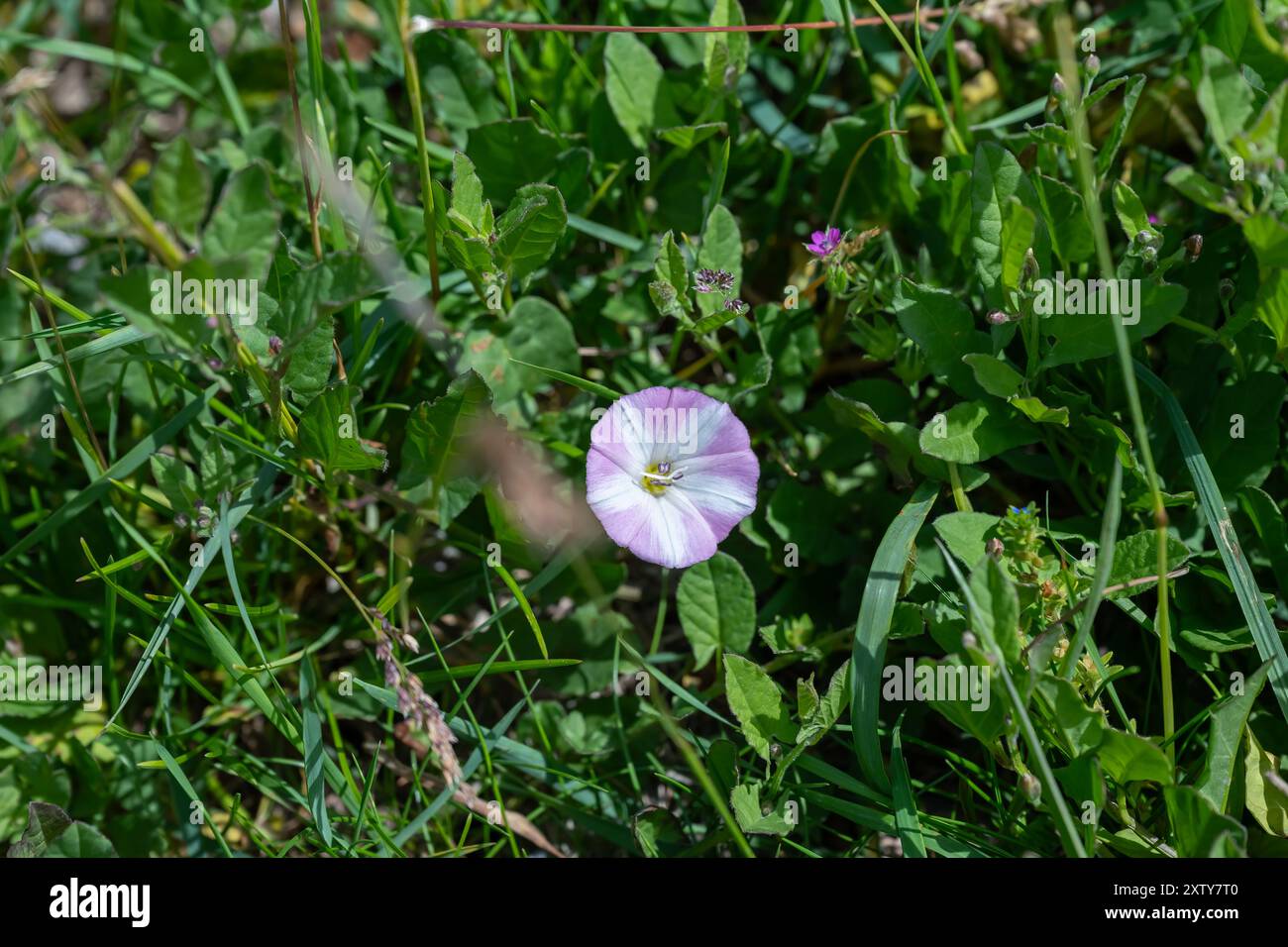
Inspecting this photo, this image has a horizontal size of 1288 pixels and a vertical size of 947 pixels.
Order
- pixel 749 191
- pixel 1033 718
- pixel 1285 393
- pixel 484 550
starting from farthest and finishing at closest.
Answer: pixel 749 191 → pixel 484 550 → pixel 1285 393 → pixel 1033 718

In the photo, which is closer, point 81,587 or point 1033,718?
point 1033,718

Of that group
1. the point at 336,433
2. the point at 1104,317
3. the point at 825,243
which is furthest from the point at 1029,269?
the point at 336,433

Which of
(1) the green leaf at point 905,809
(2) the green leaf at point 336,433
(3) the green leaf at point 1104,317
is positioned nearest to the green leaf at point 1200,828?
(1) the green leaf at point 905,809

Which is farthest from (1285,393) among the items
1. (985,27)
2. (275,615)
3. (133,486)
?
(133,486)

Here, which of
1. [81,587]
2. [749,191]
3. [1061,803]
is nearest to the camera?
[1061,803]

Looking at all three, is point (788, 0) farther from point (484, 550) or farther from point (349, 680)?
point (349, 680)

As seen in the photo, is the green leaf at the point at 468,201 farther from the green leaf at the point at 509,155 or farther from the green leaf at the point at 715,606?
the green leaf at the point at 715,606

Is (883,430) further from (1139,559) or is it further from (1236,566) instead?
(1236,566)
